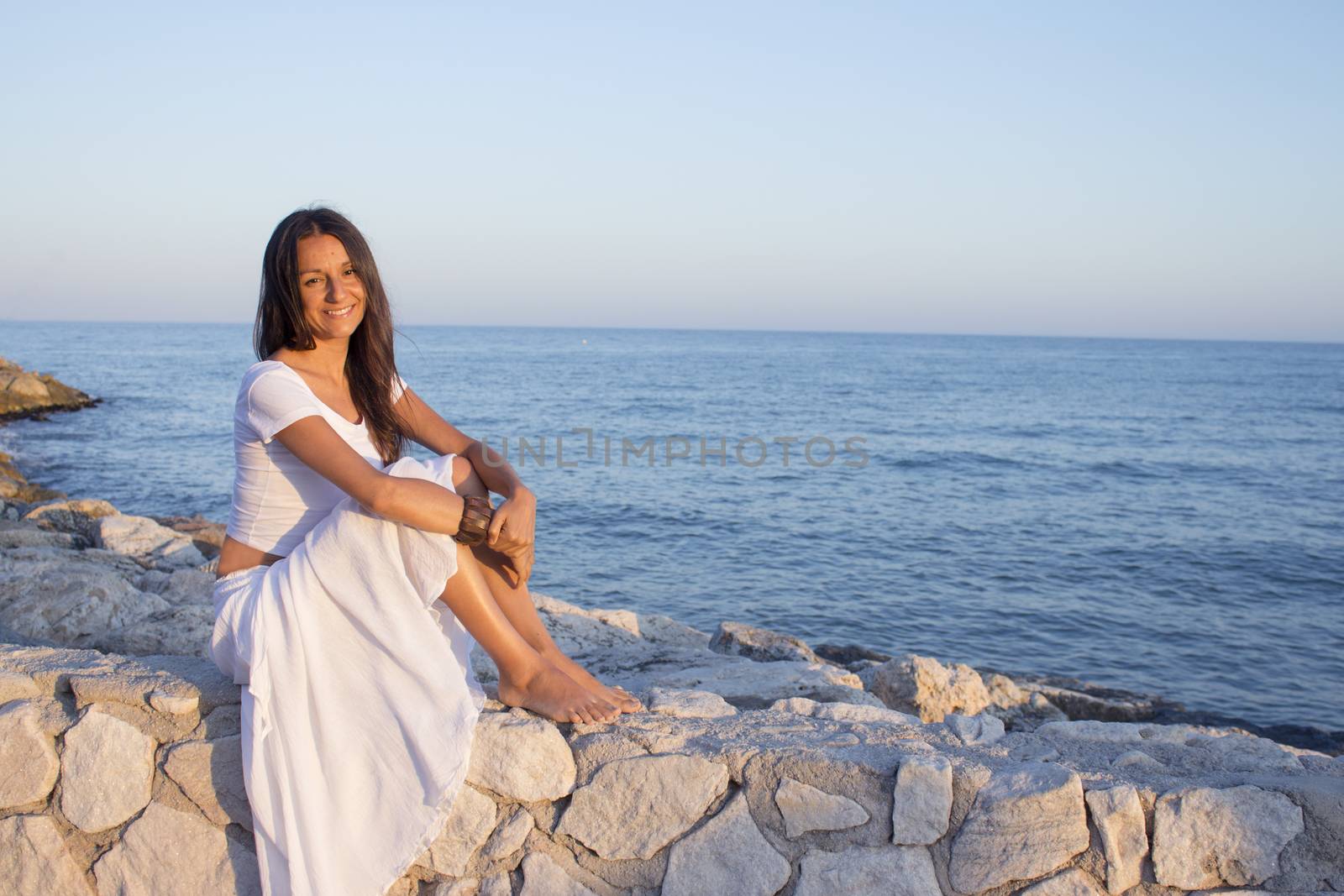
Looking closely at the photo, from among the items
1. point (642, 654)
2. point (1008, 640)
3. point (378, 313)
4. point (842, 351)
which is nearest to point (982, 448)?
point (1008, 640)

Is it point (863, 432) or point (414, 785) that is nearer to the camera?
point (414, 785)

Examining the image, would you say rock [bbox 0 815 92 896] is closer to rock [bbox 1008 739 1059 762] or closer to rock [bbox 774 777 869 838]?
rock [bbox 774 777 869 838]

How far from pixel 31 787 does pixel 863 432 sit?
76.4 feet

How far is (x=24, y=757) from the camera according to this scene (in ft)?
7.90

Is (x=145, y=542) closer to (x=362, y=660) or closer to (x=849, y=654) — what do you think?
(x=849, y=654)

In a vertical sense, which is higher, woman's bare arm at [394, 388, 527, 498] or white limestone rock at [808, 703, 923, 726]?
woman's bare arm at [394, 388, 527, 498]

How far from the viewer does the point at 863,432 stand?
2478 centimetres

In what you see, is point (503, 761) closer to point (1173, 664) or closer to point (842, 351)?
point (1173, 664)

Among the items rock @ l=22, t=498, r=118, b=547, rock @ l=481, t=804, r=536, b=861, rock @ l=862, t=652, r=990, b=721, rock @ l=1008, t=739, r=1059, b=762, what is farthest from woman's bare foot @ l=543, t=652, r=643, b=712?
rock @ l=22, t=498, r=118, b=547

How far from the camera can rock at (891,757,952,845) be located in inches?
85.7

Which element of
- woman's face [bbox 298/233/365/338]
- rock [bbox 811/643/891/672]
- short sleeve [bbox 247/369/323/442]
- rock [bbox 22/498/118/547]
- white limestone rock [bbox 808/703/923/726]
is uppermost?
woman's face [bbox 298/233/365/338]

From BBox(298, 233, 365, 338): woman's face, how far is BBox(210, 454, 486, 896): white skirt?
2.32 ft
